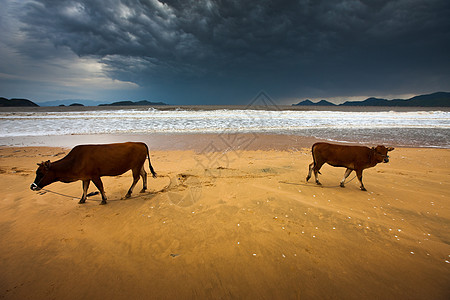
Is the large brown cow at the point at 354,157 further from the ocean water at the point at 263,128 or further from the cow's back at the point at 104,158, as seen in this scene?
the ocean water at the point at 263,128

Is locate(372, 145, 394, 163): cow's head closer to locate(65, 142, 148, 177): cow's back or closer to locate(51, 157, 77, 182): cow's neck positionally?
locate(65, 142, 148, 177): cow's back

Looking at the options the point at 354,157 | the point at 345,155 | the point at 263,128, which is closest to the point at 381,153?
the point at 354,157

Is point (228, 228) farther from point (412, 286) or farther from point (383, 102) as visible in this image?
point (383, 102)

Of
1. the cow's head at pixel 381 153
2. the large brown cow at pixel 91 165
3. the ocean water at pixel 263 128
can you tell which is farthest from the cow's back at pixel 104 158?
the ocean water at pixel 263 128

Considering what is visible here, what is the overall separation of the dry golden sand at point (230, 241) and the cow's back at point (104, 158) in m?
0.95

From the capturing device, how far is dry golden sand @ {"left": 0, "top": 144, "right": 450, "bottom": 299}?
8.44 feet

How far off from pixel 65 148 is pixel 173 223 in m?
11.2

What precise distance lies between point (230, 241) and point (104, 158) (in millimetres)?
3703

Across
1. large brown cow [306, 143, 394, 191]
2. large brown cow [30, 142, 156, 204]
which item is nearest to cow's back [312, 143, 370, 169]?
large brown cow [306, 143, 394, 191]

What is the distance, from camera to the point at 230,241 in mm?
3453

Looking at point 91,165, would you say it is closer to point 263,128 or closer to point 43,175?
point 43,175

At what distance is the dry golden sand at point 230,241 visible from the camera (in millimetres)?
2572

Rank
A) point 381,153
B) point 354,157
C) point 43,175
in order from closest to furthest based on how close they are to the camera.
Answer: point 43,175
point 381,153
point 354,157

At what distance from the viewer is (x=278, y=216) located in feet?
13.8
